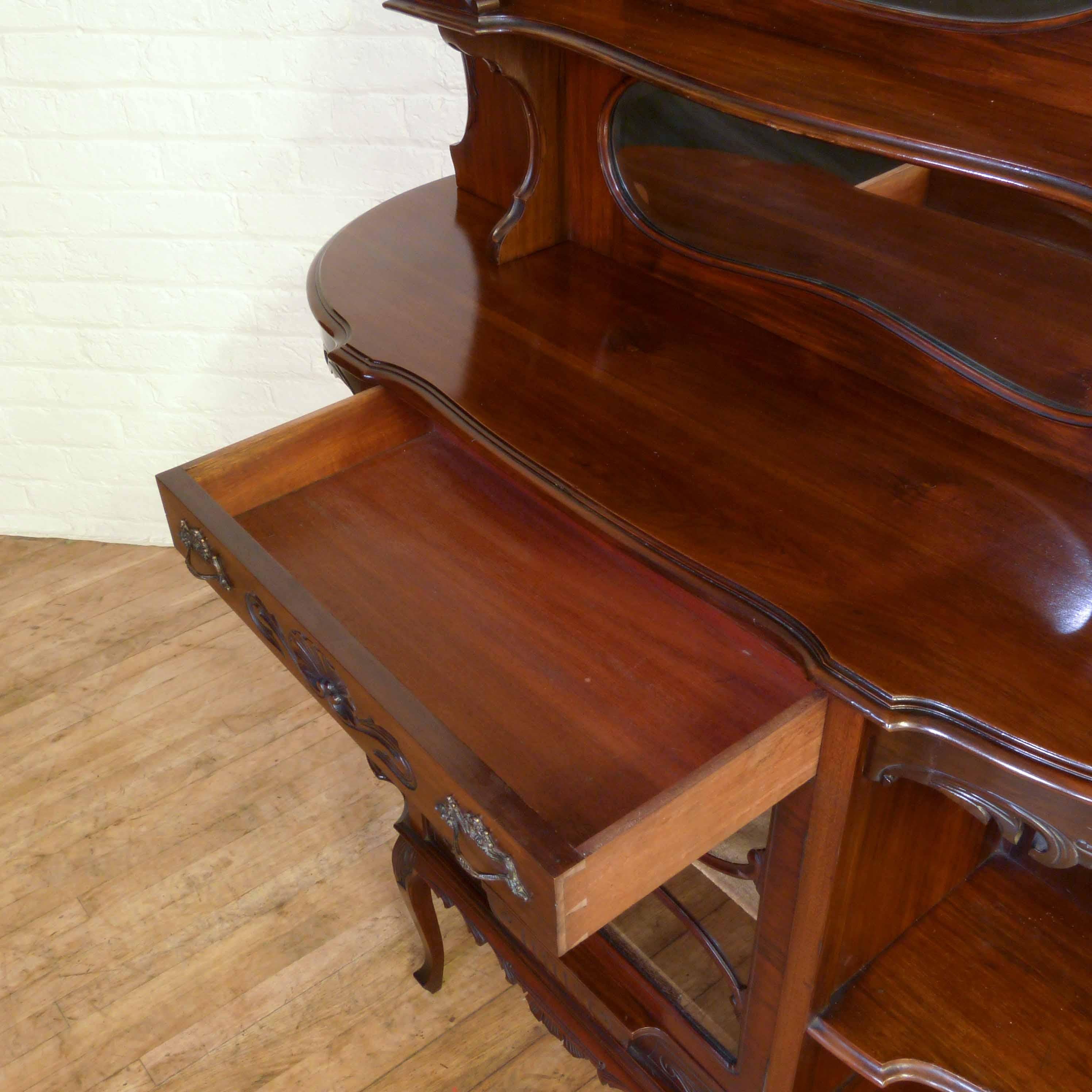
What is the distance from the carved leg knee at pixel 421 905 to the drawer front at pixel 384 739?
0.59 metres

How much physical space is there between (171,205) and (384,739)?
1637mm

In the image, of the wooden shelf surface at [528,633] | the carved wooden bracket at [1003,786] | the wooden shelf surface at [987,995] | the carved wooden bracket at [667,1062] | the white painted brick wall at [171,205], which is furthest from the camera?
the white painted brick wall at [171,205]

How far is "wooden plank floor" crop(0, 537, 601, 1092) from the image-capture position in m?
1.68

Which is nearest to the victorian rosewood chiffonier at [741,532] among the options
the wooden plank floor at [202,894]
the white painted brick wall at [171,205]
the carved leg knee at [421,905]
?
the carved leg knee at [421,905]

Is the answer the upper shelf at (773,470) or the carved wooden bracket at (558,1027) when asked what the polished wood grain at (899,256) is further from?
the carved wooden bracket at (558,1027)

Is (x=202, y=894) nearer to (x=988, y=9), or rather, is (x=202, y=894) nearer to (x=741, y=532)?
(x=741, y=532)

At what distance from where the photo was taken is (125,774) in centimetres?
212

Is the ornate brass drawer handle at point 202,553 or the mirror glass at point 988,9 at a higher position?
the mirror glass at point 988,9

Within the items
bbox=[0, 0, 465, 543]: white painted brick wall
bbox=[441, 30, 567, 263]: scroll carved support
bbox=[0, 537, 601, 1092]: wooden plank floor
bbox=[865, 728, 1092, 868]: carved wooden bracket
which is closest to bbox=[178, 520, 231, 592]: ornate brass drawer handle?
bbox=[441, 30, 567, 263]: scroll carved support

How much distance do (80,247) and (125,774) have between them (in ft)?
3.41

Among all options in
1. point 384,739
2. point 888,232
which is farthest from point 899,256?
point 384,739

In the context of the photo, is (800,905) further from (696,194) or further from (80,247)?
(80,247)

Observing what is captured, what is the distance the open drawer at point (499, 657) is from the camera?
2.76ft

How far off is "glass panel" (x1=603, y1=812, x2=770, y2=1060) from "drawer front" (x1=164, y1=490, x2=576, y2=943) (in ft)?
1.03
